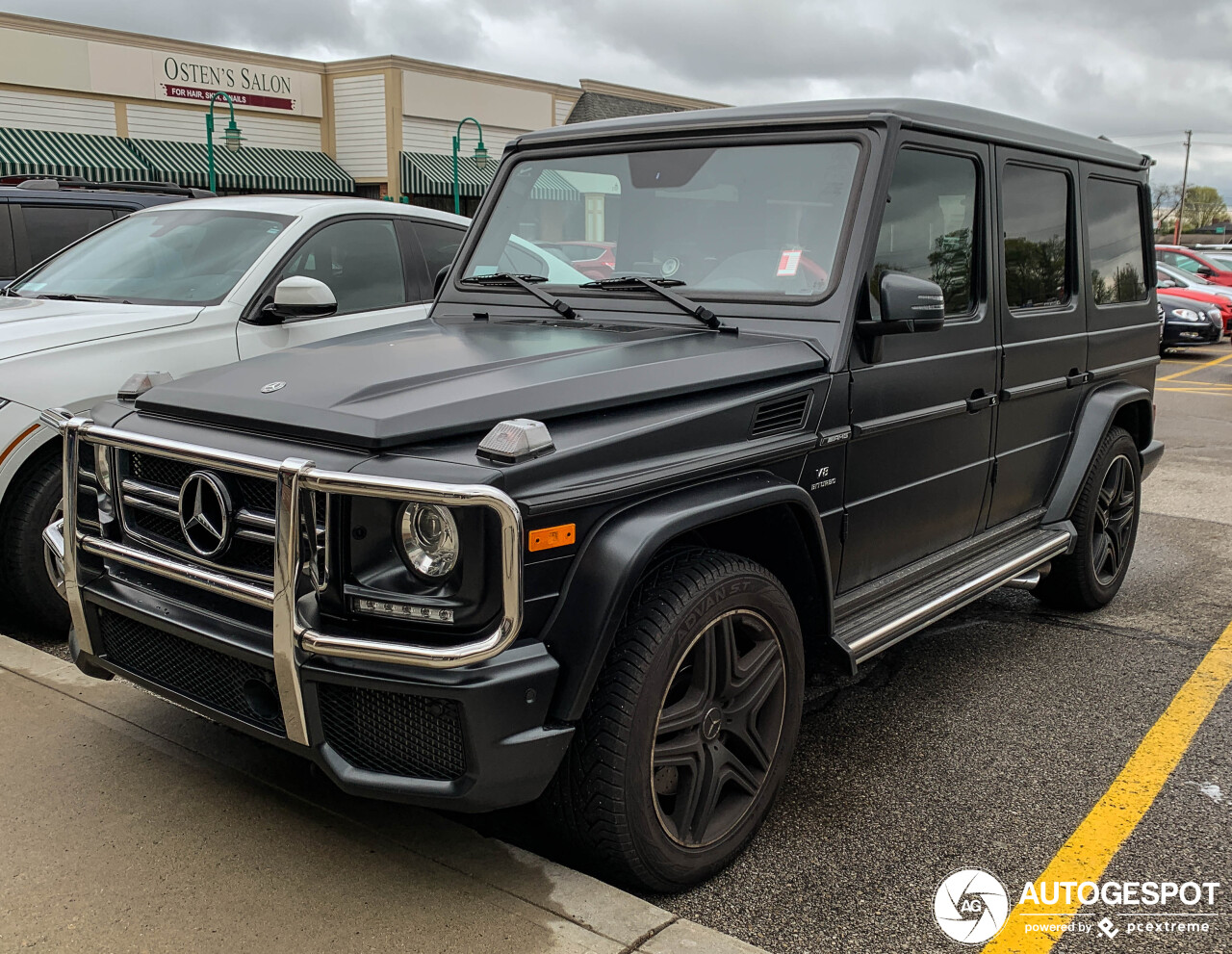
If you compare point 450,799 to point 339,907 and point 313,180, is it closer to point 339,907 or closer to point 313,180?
point 339,907

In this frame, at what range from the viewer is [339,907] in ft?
8.84

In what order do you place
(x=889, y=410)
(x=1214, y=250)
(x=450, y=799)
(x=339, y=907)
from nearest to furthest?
(x=450, y=799) → (x=339, y=907) → (x=889, y=410) → (x=1214, y=250)

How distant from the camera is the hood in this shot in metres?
2.64

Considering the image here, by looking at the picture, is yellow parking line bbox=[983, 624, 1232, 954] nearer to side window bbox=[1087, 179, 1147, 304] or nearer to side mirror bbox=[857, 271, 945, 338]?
side mirror bbox=[857, 271, 945, 338]

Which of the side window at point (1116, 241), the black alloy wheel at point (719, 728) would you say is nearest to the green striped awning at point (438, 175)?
the side window at point (1116, 241)

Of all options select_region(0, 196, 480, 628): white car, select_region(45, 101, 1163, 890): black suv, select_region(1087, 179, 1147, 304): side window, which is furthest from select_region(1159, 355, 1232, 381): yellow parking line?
select_region(0, 196, 480, 628): white car

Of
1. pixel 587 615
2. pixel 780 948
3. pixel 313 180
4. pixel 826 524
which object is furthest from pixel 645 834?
pixel 313 180

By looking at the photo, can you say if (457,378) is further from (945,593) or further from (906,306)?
(945,593)

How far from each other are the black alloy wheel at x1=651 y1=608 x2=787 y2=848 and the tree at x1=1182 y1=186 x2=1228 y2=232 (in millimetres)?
127361

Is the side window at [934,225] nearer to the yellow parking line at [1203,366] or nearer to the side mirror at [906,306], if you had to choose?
the side mirror at [906,306]

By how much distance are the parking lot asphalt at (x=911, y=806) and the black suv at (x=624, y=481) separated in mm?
264

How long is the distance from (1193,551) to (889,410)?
154 inches

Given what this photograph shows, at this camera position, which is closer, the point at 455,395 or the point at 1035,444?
the point at 455,395

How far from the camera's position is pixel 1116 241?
5316 millimetres
